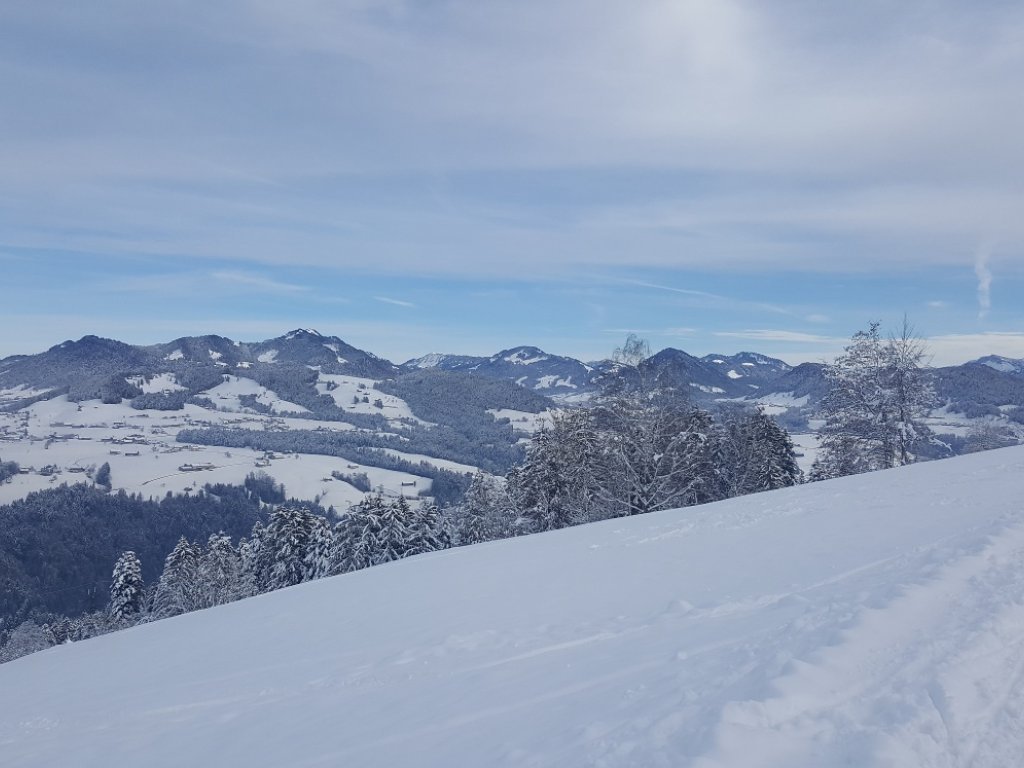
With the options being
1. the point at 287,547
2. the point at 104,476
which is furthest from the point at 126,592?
the point at 104,476

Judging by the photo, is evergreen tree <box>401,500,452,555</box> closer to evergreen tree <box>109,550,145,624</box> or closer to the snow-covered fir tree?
the snow-covered fir tree

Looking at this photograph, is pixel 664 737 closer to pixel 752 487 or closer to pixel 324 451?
pixel 752 487

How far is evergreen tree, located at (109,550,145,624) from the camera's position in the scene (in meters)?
49.9

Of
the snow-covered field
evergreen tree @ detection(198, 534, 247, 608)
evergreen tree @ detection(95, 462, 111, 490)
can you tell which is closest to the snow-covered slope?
evergreen tree @ detection(198, 534, 247, 608)

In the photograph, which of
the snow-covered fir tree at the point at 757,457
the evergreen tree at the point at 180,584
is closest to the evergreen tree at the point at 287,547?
the evergreen tree at the point at 180,584

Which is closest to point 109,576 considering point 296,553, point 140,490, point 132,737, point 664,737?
point 140,490

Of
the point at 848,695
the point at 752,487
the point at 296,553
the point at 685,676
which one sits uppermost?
the point at 848,695

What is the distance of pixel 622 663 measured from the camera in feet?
19.4

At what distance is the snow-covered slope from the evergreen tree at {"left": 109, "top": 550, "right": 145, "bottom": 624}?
44.8 meters

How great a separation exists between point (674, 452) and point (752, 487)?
27.1 ft

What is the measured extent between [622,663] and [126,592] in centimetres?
5784

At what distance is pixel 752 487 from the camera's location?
28453 millimetres

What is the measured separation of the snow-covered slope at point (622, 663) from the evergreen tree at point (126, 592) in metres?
44.8

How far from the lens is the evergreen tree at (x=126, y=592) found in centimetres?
4987
